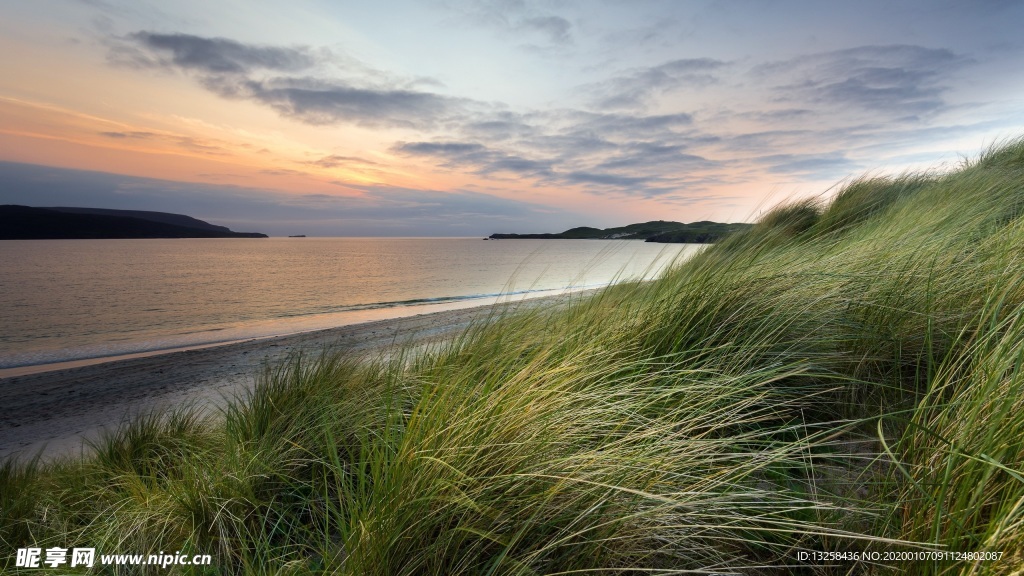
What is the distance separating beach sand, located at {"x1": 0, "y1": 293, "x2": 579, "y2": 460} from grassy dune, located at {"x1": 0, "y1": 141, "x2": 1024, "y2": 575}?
1.89 m

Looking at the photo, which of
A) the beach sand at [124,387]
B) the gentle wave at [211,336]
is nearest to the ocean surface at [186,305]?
the gentle wave at [211,336]

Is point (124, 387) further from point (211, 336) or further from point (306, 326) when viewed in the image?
point (306, 326)

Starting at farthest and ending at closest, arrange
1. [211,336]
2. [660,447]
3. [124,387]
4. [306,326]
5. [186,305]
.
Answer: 1. [186,305]
2. [306,326]
3. [211,336]
4. [124,387]
5. [660,447]

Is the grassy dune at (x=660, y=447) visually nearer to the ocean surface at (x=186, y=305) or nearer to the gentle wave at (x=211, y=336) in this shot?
the ocean surface at (x=186, y=305)

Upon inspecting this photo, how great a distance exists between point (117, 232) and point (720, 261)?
179 m

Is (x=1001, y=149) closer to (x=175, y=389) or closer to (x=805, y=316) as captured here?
(x=805, y=316)

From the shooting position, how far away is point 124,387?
795 cm

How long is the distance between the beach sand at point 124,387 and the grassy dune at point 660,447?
189cm

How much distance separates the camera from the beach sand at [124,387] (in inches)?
230

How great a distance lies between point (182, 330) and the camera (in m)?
13.6

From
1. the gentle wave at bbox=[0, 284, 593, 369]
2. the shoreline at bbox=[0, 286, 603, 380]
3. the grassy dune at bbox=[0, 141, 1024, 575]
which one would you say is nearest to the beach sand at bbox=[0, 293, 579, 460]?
the shoreline at bbox=[0, 286, 603, 380]

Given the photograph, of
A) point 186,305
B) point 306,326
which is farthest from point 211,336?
point 186,305

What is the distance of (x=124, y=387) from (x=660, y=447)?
1021 cm

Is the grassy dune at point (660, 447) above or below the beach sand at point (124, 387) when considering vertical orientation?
above
